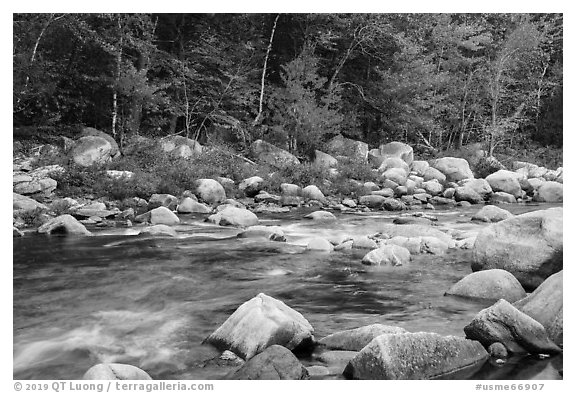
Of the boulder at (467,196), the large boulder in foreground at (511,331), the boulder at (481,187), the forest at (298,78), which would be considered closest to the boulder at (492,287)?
the large boulder in foreground at (511,331)

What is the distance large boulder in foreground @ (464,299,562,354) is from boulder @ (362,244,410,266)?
3098mm

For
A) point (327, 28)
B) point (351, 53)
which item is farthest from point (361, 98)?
point (327, 28)

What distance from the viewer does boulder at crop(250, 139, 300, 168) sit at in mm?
17959

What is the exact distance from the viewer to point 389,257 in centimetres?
A: 737

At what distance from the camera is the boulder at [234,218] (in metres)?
11.0

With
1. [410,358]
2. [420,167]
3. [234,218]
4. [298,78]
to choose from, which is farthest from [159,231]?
[420,167]

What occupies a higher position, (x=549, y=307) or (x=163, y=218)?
(x=549, y=307)

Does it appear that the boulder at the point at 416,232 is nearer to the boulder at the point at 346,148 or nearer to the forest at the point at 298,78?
the forest at the point at 298,78

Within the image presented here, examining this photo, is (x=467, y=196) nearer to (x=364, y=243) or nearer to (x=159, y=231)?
(x=364, y=243)

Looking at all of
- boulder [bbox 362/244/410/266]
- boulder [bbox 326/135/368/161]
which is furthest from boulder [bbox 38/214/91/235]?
boulder [bbox 326/135/368/161]

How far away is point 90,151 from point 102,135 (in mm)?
1381

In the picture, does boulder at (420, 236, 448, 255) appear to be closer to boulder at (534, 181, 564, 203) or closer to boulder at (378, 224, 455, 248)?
boulder at (378, 224, 455, 248)

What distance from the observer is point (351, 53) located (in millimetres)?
20812

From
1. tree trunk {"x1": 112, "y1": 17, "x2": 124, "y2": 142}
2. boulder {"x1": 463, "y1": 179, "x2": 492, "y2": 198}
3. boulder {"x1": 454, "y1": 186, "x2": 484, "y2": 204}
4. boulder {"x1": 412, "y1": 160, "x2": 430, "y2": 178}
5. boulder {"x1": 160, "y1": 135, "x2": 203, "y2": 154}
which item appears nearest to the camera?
boulder {"x1": 454, "y1": 186, "x2": 484, "y2": 204}
